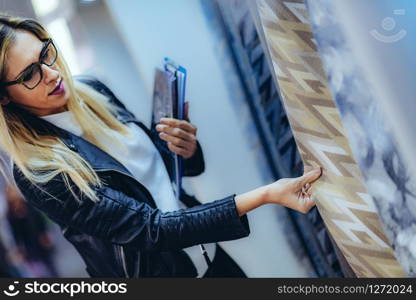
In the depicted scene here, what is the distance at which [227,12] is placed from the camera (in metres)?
1.44

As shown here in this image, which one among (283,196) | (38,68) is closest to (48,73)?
(38,68)

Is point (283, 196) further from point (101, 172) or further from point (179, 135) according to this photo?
point (101, 172)

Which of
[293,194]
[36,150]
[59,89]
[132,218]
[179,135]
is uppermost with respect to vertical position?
[59,89]

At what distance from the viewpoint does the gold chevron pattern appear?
137cm

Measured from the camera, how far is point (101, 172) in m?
1.42

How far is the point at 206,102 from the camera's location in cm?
147

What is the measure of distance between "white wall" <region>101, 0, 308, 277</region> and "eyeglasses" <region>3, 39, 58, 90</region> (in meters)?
0.18

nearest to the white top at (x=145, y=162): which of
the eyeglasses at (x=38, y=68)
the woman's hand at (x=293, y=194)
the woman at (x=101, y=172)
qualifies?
the woman at (x=101, y=172)

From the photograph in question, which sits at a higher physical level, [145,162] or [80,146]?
[80,146]

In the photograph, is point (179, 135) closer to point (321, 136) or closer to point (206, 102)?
point (206, 102)

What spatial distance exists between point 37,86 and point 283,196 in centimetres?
66

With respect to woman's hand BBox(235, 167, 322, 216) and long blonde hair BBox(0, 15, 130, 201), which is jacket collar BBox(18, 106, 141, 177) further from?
woman's hand BBox(235, 167, 322, 216)

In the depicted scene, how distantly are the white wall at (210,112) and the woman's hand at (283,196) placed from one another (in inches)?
1.1

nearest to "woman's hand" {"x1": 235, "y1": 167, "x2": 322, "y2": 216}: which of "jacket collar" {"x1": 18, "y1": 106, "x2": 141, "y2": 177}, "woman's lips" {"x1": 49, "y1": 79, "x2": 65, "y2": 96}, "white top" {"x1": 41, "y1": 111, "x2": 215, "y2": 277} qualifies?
"white top" {"x1": 41, "y1": 111, "x2": 215, "y2": 277}
